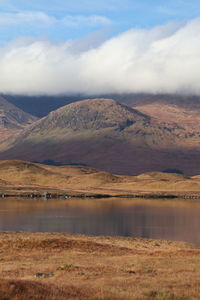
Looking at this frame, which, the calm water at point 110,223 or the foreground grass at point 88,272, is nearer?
the foreground grass at point 88,272

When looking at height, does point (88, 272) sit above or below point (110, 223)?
above

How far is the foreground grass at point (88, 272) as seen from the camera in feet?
77.4

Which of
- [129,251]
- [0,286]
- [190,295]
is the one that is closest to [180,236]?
[129,251]

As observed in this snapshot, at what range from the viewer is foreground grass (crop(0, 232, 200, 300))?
77.4 feet

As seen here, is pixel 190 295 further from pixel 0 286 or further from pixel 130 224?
pixel 130 224

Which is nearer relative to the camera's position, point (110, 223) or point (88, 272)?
point (88, 272)

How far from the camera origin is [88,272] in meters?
35.8

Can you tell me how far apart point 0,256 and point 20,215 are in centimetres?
6623

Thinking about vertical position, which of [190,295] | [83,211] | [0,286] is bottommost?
[83,211]

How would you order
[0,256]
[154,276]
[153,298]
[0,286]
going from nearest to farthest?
1. [0,286]
2. [153,298]
3. [154,276]
4. [0,256]

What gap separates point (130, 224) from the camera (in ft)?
339

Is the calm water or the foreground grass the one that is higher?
the foreground grass

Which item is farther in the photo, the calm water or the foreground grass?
the calm water

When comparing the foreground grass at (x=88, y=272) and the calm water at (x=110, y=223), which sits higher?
the foreground grass at (x=88, y=272)
